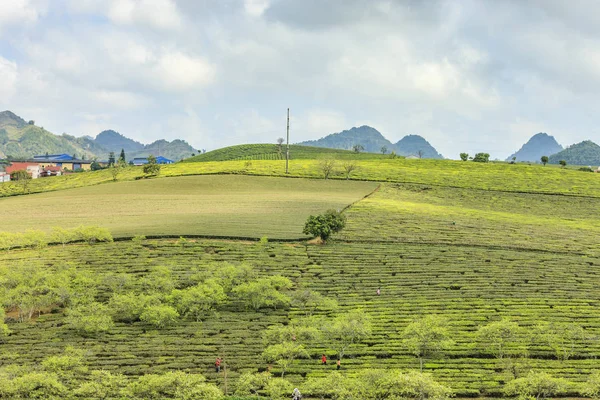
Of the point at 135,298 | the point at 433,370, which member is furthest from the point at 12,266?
the point at 433,370

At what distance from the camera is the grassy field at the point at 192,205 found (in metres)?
94.5

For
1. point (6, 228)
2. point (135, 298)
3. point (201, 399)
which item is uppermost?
point (6, 228)

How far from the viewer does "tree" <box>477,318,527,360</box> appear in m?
54.7

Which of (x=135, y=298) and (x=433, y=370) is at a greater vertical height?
(x=135, y=298)

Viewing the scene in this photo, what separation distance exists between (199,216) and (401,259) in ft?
136

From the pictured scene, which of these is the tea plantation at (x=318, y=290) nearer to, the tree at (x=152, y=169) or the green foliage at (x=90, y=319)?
the green foliage at (x=90, y=319)

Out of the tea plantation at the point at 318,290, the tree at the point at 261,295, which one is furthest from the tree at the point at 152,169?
the tree at the point at 261,295

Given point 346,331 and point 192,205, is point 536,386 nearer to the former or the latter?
point 346,331

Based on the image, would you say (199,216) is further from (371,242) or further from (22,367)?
(22,367)

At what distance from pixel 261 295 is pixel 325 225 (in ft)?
82.7

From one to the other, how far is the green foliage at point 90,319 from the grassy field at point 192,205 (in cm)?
2789

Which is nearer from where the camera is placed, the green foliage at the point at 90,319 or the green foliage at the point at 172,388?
the green foliage at the point at 172,388

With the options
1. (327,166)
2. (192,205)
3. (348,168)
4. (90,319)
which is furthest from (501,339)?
(348,168)

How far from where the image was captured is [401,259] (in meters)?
81.6
